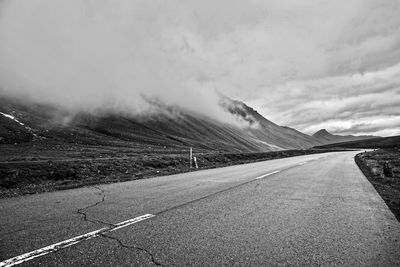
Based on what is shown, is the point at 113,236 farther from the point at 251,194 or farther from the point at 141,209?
the point at 251,194

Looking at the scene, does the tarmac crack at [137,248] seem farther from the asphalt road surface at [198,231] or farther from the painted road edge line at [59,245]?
the painted road edge line at [59,245]

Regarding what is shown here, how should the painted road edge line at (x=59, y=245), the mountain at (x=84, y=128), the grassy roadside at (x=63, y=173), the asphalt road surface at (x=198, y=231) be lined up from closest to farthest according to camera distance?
the painted road edge line at (x=59, y=245), the asphalt road surface at (x=198, y=231), the grassy roadside at (x=63, y=173), the mountain at (x=84, y=128)

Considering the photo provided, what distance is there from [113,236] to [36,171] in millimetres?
13298

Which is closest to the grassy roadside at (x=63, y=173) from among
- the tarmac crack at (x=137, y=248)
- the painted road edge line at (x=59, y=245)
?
the painted road edge line at (x=59, y=245)

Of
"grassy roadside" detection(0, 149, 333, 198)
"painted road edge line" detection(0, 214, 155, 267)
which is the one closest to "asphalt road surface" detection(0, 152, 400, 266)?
"painted road edge line" detection(0, 214, 155, 267)

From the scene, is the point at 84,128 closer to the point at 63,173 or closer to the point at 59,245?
the point at 63,173

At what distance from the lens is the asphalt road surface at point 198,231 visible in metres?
3.91

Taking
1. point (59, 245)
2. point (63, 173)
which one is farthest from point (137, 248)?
point (63, 173)

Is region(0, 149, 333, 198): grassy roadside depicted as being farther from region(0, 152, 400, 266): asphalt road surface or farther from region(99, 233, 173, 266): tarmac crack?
region(99, 233, 173, 266): tarmac crack

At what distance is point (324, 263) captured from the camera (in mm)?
3830

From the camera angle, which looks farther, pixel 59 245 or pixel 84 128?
pixel 84 128

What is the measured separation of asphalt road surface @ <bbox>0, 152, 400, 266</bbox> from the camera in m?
3.91

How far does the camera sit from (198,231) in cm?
506

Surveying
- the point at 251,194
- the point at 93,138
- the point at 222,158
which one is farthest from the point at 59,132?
the point at 251,194
